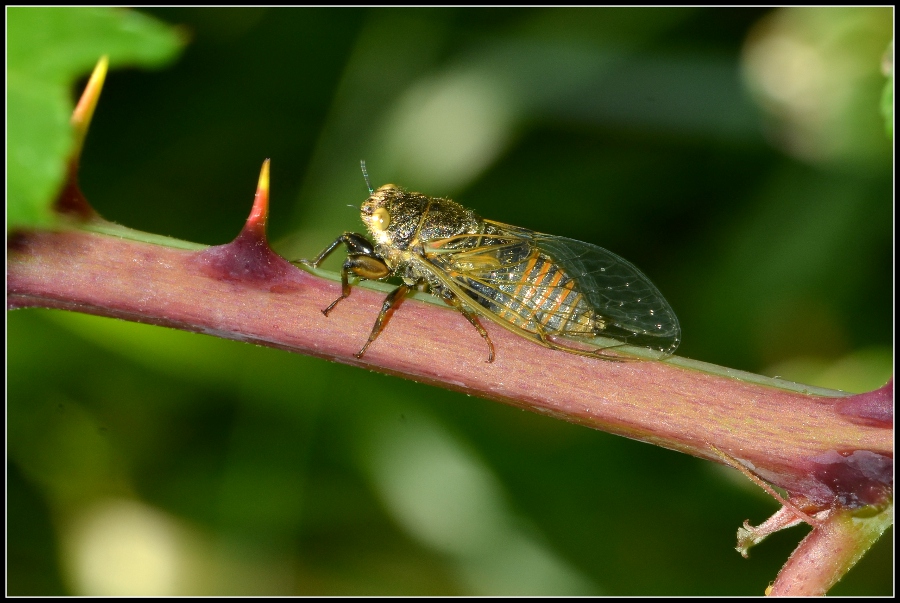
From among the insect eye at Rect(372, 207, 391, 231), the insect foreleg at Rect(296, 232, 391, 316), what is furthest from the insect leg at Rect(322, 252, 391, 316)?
the insect eye at Rect(372, 207, 391, 231)

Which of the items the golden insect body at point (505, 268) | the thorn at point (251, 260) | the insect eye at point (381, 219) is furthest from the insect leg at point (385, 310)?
the insect eye at point (381, 219)

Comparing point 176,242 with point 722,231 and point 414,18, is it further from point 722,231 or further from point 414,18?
point 722,231

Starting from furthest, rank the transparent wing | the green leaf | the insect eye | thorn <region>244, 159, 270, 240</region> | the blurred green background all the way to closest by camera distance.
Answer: the blurred green background < the insect eye < the transparent wing < thorn <region>244, 159, 270, 240</region> < the green leaf

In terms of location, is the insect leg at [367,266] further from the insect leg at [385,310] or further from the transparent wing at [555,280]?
the insect leg at [385,310]

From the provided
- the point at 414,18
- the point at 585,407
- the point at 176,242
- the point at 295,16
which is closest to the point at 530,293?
the point at 585,407

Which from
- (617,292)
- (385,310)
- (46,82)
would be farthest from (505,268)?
(46,82)

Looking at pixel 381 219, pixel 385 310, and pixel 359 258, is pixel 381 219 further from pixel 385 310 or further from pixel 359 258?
pixel 385 310

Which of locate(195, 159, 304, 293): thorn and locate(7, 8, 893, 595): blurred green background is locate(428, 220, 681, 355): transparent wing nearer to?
locate(7, 8, 893, 595): blurred green background
